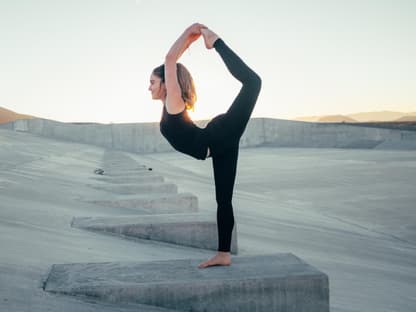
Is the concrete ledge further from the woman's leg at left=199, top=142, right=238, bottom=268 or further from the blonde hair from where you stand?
the blonde hair

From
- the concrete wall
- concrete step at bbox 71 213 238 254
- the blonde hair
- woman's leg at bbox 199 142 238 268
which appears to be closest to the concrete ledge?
concrete step at bbox 71 213 238 254

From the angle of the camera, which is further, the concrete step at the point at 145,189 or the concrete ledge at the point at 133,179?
the concrete ledge at the point at 133,179

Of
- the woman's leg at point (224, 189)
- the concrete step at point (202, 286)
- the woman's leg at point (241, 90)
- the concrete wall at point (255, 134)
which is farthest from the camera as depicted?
the concrete wall at point (255, 134)

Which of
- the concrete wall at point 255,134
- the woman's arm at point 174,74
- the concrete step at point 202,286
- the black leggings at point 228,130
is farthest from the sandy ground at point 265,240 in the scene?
the concrete wall at point 255,134

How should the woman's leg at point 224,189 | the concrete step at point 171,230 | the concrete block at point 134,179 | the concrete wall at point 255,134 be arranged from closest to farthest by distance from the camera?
the woman's leg at point 224,189, the concrete step at point 171,230, the concrete block at point 134,179, the concrete wall at point 255,134

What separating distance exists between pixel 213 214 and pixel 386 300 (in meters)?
1.66

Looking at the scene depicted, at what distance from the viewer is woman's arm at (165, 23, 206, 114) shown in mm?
2461

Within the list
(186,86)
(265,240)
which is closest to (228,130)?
(186,86)

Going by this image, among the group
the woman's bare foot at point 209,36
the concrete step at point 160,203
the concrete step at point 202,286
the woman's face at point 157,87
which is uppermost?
the woman's bare foot at point 209,36

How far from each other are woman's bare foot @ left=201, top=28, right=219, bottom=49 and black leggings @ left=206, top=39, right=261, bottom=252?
0.02m

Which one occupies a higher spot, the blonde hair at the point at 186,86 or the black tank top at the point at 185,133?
the blonde hair at the point at 186,86

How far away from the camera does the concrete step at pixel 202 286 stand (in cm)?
221

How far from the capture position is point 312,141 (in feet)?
127

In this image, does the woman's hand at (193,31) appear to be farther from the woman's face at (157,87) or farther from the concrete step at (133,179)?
the concrete step at (133,179)
